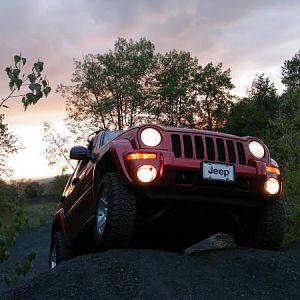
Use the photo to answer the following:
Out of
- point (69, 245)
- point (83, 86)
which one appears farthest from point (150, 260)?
point (83, 86)

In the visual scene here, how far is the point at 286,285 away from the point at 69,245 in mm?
3323

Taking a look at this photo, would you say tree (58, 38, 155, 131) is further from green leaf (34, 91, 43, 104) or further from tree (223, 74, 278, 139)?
green leaf (34, 91, 43, 104)

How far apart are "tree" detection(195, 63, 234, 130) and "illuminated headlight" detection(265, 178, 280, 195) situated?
42.4 m

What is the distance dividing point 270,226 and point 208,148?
3.75ft

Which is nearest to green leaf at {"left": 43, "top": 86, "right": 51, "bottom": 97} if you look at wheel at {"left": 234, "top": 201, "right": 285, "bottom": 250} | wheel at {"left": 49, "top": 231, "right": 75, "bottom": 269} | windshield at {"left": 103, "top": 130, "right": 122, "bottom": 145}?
wheel at {"left": 234, "top": 201, "right": 285, "bottom": 250}

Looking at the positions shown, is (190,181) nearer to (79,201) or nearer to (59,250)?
(79,201)

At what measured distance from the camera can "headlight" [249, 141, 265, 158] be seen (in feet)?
18.3

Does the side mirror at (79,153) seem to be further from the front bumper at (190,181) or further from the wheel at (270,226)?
the wheel at (270,226)

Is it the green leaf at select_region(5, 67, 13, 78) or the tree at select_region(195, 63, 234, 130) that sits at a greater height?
the tree at select_region(195, 63, 234, 130)

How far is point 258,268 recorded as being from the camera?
4797 mm

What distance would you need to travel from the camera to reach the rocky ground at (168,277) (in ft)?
13.9

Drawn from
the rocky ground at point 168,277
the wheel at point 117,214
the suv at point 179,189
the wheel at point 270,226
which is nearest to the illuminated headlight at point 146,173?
the suv at point 179,189

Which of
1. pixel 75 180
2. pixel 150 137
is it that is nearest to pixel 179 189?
pixel 150 137

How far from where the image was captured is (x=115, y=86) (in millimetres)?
45281
